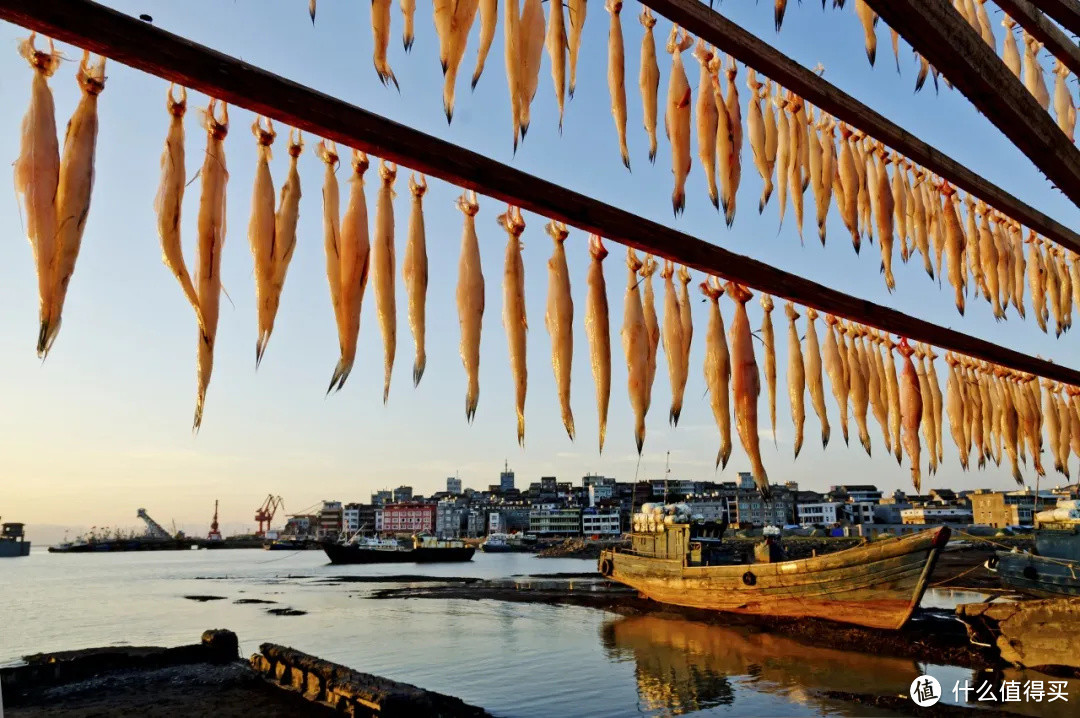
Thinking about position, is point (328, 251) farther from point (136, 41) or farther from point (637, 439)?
point (637, 439)

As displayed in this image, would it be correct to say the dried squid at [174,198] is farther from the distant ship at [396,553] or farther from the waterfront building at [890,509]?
the waterfront building at [890,509]

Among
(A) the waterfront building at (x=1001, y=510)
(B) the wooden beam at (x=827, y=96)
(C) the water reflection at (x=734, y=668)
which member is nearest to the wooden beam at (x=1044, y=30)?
(B) the wooden beam at (x=827, y=96)

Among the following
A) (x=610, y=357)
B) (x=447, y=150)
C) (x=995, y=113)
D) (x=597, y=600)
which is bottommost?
(x=597, y=600)

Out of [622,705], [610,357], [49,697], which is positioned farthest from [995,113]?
[49,697]

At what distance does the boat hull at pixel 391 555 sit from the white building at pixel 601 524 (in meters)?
54.3

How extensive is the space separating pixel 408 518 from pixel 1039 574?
170 m

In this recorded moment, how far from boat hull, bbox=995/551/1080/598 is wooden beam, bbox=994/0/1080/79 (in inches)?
874

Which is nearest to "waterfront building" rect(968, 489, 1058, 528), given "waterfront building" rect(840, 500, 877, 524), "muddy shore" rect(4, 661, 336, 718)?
"waterfront building" rect(840, 500, 877, 524)

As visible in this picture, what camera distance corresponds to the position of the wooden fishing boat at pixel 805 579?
83.5 ft

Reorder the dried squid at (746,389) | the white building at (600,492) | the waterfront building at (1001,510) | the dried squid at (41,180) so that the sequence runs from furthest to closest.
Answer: the white building at (600,492) → the waterfront building at (1001,510) → the dried squid at (746,389) → the dried squid at (41,180)

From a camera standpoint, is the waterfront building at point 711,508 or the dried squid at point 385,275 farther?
the waterfront building at point 711,508

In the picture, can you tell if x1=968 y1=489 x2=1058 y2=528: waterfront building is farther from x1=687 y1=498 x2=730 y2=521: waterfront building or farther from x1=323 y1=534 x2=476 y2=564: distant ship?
x1=323 y1=534 x2=476 y2=564: distant ship

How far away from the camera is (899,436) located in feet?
10.1

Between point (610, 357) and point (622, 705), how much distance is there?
2065 cm
